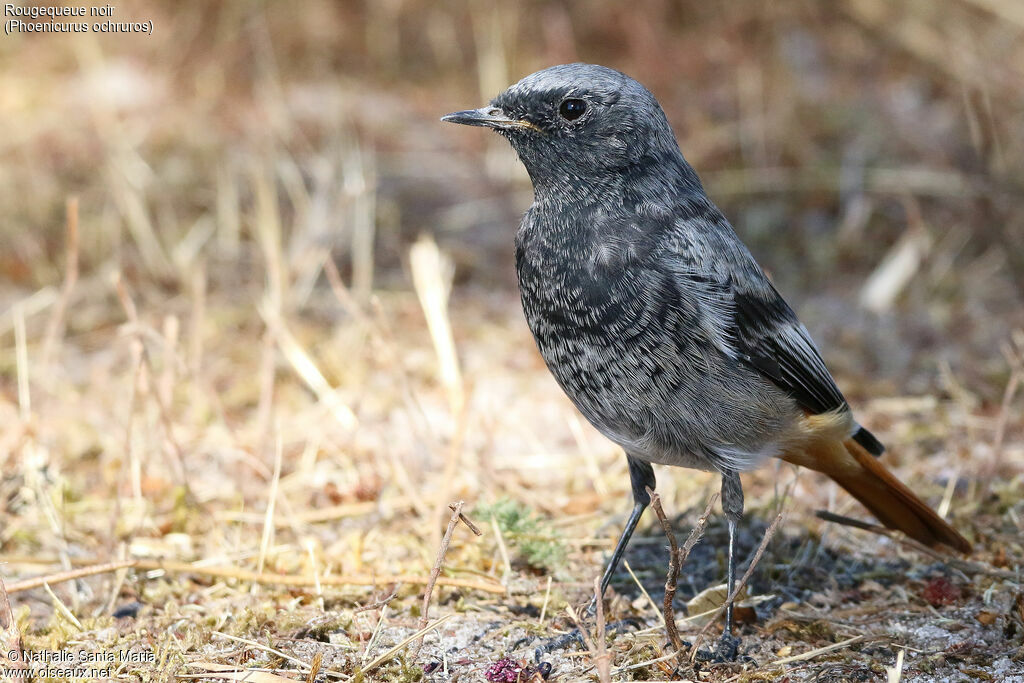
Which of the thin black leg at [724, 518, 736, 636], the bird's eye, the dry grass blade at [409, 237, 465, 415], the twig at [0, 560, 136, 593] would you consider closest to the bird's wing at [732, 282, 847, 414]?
the thin black leg at [724, 518, 736, 636]

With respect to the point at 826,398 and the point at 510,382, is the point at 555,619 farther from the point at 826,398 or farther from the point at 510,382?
the point at 510,382

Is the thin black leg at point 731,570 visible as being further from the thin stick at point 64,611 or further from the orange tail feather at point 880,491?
the thin stick at point 64,611

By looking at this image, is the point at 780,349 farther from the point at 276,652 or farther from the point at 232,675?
the point at 232,675

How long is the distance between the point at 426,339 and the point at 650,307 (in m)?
2.80

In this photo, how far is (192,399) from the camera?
4793mm

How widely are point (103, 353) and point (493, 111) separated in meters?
3.07

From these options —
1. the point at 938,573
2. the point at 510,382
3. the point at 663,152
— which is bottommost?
the point at 938,573

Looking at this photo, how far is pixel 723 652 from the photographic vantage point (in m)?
3.06

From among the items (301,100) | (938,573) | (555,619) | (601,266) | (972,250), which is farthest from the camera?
(301,100)

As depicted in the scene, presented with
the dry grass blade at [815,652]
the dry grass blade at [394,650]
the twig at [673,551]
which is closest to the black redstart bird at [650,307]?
the dry grass blade at [815,652]

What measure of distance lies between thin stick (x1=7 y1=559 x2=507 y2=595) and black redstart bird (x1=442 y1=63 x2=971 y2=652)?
1.59 ft

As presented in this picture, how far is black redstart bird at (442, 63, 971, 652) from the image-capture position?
3008 millimetres

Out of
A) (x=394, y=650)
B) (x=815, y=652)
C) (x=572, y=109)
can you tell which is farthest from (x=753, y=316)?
(x=394, y=650)

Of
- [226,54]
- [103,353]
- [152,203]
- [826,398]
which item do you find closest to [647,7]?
[226,54]
